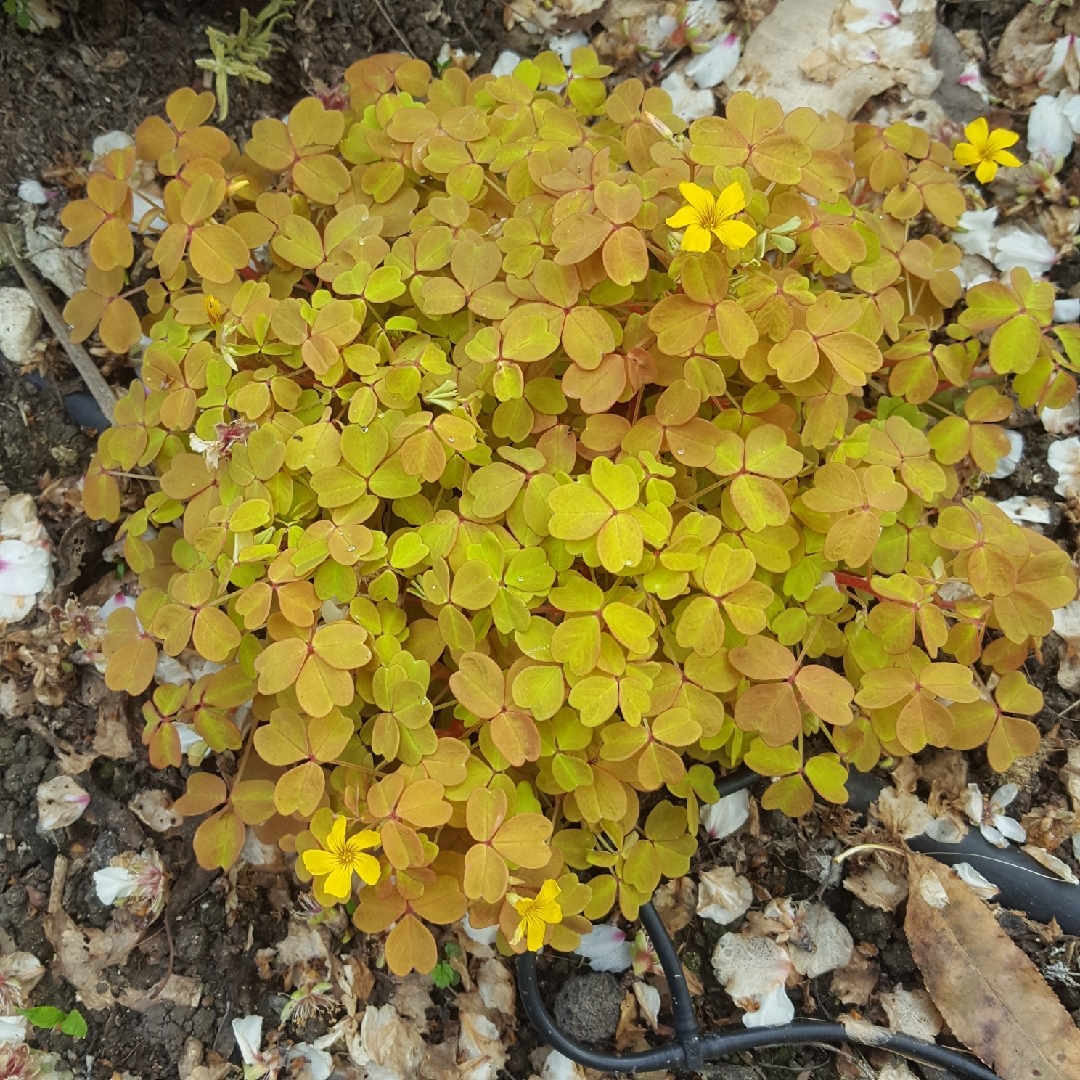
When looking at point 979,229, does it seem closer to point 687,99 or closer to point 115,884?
point 687,99

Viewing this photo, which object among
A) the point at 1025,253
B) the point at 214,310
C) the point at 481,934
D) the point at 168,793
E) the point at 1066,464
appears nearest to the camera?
the point at 214,310

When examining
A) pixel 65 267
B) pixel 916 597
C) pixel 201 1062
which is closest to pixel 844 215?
pixel 916 597

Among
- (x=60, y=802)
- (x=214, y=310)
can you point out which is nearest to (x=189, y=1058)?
(x=60, y=802)

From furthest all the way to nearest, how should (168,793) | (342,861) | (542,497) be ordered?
1. (168,793)
2. (542,497)
3. (342,861)

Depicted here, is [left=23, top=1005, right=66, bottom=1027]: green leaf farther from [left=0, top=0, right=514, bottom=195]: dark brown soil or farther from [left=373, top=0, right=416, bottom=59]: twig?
[left=373, top=0, right=416, bottom=59]: twig

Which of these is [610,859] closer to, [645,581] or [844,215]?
[645,581]

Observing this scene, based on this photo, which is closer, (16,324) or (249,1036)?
(249,1036)

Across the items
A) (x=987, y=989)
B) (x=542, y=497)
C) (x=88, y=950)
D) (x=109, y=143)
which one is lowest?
(x=88, y=950)
